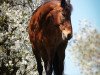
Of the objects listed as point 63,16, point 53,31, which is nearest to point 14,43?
point 53,31

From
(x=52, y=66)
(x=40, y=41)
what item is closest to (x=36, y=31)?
(x=40, y=41)

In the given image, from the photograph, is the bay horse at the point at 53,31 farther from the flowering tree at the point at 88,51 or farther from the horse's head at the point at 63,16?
the flowering tree at the point at 88,51

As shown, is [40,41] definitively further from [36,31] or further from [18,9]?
[18,9]

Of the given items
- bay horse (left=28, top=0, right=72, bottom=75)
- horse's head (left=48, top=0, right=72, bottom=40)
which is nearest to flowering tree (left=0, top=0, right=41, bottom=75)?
bay horse (left=28, top=0, right=72, bottom=75)

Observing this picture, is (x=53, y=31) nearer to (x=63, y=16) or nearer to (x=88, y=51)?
(x=63, y=16)

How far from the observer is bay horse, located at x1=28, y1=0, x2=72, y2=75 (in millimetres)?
6379

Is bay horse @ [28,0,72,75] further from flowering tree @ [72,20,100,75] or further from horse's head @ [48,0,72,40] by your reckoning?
flowering tree @ [72,20,100,75]

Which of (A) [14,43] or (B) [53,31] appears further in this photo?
(A) [14,43]

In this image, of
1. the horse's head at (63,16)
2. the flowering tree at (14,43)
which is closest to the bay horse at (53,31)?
the horse's head at (63,16)

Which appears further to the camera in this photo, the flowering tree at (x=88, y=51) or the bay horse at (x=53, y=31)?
the flowering tree at (x=88, y=51)

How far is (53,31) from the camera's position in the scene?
654 centimetres

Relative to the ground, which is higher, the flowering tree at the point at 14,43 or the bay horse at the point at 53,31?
the bay horse at the point at 53,31

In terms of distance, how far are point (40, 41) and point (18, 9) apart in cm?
1505

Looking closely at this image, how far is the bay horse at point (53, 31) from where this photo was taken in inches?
251
